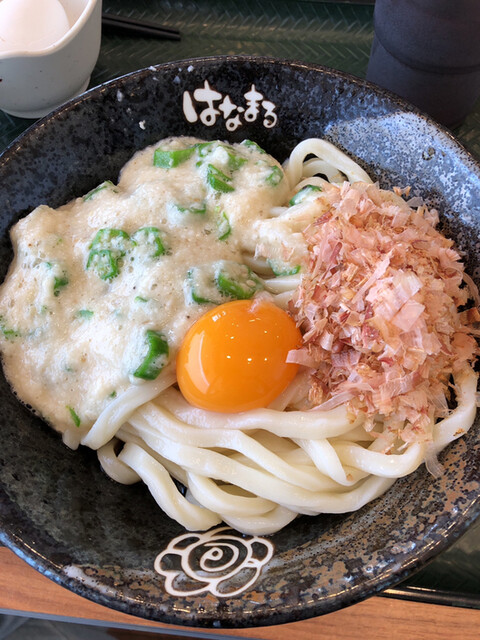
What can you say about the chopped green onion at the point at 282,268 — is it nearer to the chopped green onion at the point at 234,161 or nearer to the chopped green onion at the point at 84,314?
the chopped green onion at the point at 234,161

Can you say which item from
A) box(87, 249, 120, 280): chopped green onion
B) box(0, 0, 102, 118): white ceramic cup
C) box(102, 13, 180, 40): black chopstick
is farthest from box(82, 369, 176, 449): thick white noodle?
box(102, 13, 180, 40): black chopstick

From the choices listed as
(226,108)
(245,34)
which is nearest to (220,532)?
(226,108)

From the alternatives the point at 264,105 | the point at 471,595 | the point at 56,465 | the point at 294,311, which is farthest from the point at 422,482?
the point at 264,105

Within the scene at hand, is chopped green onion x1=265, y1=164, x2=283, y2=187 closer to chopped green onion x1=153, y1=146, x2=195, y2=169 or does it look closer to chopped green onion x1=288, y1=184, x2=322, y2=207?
chopped green onion x1=288, y1=184, x2=322, y2=207

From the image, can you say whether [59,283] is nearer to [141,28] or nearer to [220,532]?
[220,532]

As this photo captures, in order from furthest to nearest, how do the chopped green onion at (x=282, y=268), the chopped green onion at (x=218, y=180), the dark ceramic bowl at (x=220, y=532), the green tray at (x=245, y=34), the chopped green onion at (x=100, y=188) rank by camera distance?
the green tray at (x=245, y=34) → the chopped green onion at (x=100, y=188) → the chopped green onion at (x=218, y=180) → the chopped green onion at (x=282, y=268) → the dark ceramic bowl at (x=220, y=532)

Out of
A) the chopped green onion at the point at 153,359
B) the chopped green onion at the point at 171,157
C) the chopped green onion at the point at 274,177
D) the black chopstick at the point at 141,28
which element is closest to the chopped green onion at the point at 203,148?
the chopped green onion at the point at 171,157
